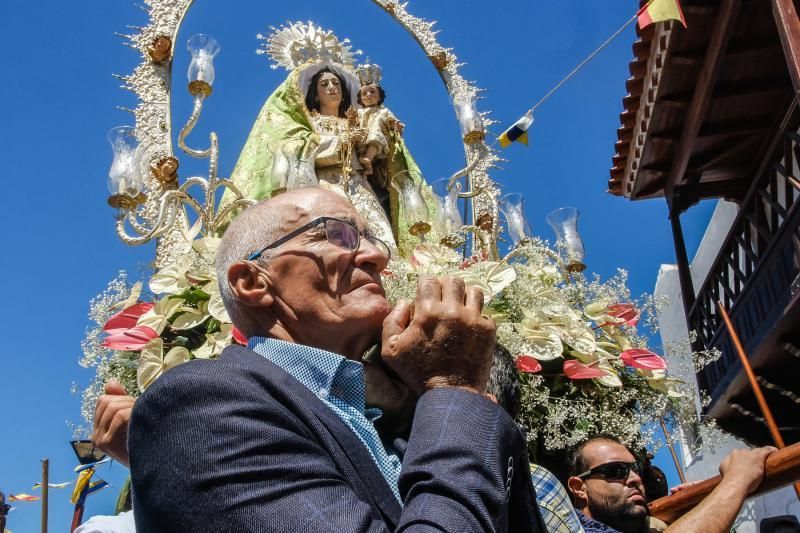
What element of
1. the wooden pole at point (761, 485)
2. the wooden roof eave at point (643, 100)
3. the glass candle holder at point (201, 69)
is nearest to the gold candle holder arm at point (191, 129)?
the glass candle holder at point (201, 69)

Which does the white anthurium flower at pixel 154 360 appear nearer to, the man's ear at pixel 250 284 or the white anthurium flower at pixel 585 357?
the man's ear at pixel 250 284

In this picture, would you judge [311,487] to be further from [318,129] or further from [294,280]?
[318,129]

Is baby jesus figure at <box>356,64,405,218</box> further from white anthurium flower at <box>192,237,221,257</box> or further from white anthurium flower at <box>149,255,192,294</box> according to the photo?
white anthurium flower at <box>149,255,192,294</box>

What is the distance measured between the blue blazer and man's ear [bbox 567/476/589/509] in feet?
4.65

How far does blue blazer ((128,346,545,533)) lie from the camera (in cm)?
100

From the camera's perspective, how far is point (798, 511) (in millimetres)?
8375

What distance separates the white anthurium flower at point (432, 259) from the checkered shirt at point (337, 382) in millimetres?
1046

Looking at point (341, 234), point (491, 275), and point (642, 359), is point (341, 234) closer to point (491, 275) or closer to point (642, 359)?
point (491, 275)

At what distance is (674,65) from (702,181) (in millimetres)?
2617

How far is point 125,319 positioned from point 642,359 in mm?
1574

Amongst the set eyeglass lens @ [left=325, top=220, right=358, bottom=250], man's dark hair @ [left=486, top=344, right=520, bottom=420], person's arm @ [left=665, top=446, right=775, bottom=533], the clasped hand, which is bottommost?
person's arm @ [left=665, top=446, right=775, bottom=533]

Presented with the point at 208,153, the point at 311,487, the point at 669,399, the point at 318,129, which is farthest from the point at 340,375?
the point at 318,129

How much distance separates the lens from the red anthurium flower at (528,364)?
2121 millimetres

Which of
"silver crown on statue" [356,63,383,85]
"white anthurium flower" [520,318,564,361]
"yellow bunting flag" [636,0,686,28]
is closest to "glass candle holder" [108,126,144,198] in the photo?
"white anthurium flower" [520,318,564,361]
